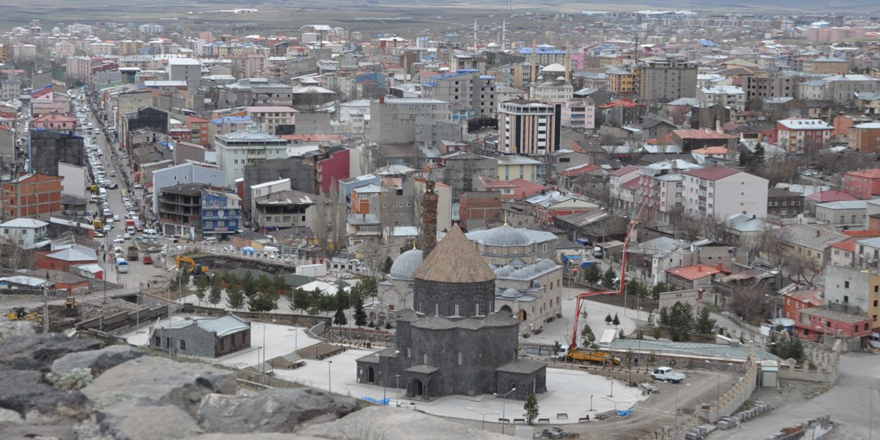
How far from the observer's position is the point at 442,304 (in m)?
15.2

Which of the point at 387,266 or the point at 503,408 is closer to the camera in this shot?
the point at 503,408

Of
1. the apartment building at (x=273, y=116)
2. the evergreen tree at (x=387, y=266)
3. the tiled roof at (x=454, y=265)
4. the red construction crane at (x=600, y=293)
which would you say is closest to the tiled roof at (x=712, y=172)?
the red construction crane at (x=600, y=293)

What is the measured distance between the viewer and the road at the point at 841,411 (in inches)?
547

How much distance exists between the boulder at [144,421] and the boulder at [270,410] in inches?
2.4

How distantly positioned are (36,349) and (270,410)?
26.3 inches

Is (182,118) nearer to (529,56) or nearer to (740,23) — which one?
(529,56)

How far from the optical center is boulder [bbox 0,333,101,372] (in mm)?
3467

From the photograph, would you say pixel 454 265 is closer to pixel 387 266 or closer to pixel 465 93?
pixel 387 266

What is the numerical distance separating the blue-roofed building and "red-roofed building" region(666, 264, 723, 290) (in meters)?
8.04

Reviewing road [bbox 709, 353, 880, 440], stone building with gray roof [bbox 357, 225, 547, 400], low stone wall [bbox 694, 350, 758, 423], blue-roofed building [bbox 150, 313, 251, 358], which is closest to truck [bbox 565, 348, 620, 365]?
stone building with gray roof [bbox 357, 225, 547, 400]

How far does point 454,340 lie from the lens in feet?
49.1

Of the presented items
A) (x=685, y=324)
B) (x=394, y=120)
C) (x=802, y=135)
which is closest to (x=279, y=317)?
(x=685, y=324)

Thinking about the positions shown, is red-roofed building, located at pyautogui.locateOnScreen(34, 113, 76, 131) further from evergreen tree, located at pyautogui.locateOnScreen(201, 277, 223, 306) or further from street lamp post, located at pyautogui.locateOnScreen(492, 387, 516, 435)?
street lamp post, located at pyautogui.locateOnScreen(492, 387, 516, 435)

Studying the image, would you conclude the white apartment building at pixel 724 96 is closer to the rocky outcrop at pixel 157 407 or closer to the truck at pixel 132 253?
the truck at pixel 132 253
